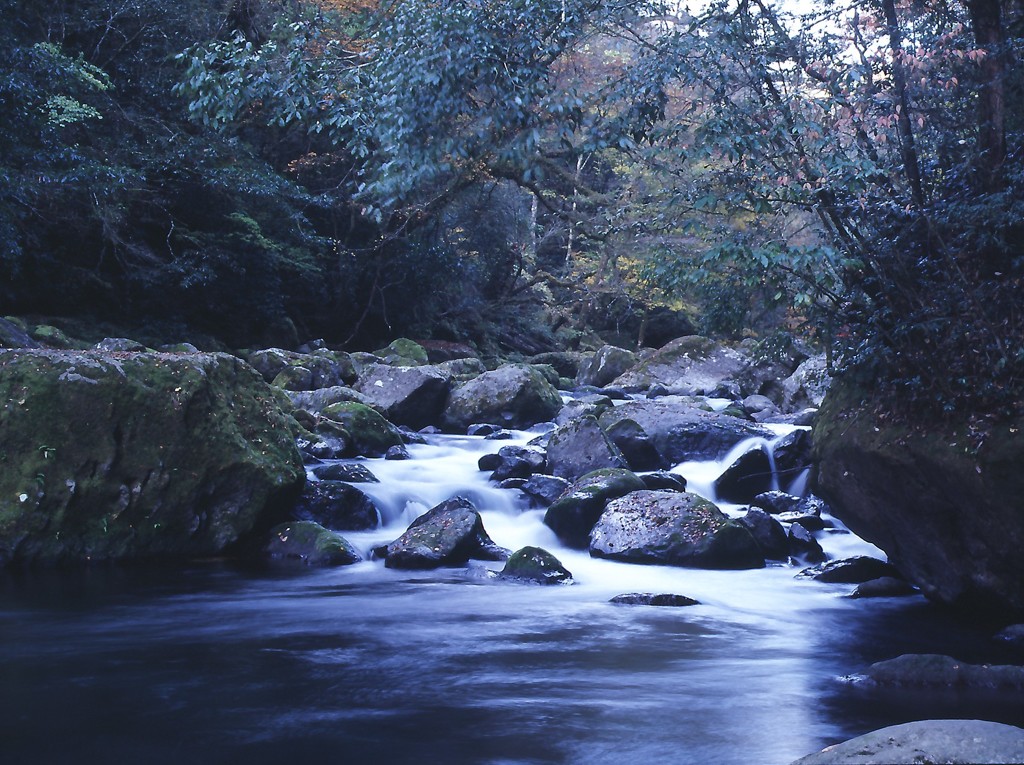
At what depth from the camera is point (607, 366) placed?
78.8ft

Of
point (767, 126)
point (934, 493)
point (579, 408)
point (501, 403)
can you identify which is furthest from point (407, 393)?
point (934, 493)

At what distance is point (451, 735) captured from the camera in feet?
16.0

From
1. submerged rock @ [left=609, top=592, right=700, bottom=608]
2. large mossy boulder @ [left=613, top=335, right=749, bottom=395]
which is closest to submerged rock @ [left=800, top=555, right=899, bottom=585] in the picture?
submerged rock @ [left=609, top=592, right=700, bottom=608]

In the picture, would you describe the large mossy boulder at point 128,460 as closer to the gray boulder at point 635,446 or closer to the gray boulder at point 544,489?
the gray boulder at point 544,489

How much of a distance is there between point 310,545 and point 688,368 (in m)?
14.4

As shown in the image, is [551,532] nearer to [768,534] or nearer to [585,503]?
[585,503]

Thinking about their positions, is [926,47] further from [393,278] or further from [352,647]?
[393,278]

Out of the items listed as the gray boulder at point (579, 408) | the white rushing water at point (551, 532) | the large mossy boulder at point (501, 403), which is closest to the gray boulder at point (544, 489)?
the white rushing water at point (551, 532)

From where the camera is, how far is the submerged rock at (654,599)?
7.80 m

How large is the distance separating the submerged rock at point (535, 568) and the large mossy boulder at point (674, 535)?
2.63 ft

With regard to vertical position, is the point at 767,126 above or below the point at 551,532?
above

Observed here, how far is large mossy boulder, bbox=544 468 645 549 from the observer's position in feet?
32.8

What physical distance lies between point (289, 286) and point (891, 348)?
18703mm

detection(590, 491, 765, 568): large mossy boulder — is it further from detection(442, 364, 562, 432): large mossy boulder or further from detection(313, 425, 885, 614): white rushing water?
detection(442, 364, 562, 432): large mossy boulder
